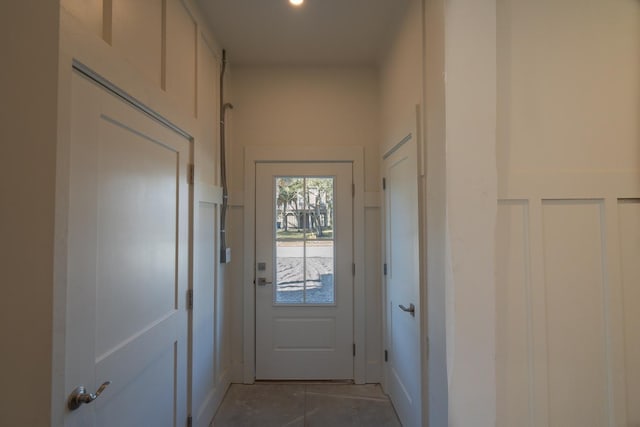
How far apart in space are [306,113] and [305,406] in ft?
7.94

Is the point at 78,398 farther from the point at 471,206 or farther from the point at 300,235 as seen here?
the point at 300,235

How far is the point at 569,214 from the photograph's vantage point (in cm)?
110

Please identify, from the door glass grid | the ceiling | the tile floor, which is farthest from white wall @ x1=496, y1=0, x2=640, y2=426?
the door glass grid

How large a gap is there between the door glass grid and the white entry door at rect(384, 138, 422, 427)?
54cm

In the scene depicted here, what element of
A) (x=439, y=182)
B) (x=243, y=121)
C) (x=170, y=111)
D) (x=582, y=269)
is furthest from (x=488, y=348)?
(x=243, y=121)

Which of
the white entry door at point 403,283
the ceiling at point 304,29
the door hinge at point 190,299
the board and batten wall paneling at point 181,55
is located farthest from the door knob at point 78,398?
the ceiling at point 304,29

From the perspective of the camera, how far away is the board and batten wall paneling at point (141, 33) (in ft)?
3.79

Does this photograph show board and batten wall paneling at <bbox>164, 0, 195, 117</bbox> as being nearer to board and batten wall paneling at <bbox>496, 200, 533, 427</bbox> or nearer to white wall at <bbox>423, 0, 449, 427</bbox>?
white wall at <bbox>423, 0, 449, 427</bbox>

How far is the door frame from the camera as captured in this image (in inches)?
103

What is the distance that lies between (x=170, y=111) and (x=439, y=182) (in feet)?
4.50

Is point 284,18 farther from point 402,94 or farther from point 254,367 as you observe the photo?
point 254,367

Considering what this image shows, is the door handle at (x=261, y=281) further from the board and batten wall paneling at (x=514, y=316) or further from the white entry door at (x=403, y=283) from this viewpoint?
the board and batten wall paneling at (x=514, y=316)

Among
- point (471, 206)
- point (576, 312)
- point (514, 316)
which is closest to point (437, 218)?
point (471, 206)

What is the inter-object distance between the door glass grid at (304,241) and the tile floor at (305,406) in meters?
0.71
